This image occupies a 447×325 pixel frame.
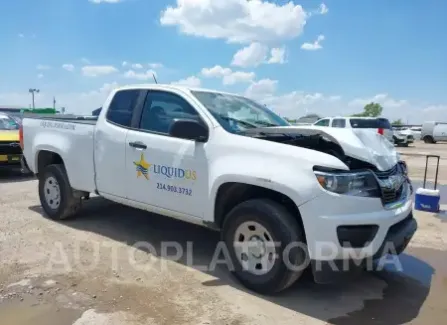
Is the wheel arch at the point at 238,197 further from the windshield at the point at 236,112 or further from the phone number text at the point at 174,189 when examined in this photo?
the windshield at the point at 236,112

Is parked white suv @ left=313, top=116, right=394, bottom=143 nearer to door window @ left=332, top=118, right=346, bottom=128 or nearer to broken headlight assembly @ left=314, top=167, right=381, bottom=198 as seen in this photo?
door window @ left=332, top=118, right=346, bottom=128

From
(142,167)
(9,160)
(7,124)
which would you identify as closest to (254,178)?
(142,167)

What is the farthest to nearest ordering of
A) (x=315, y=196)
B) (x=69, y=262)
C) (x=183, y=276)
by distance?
(x=69, y=262), (x=183, y=276), (x=315, y=196)

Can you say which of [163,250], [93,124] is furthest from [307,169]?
[93,124]

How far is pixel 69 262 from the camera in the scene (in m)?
4.59

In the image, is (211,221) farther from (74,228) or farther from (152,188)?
(74,228)

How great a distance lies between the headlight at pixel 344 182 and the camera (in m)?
3.44

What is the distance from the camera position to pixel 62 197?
598 cm

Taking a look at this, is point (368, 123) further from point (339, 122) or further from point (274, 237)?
point (274, 237)

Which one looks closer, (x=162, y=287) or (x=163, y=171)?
(x=162, y=287)

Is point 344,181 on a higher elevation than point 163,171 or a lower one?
higher

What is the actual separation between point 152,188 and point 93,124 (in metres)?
1.45

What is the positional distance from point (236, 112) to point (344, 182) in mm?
1656

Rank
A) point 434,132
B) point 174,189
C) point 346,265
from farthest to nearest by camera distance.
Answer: point 434,132, point 174,189, point 346,265
